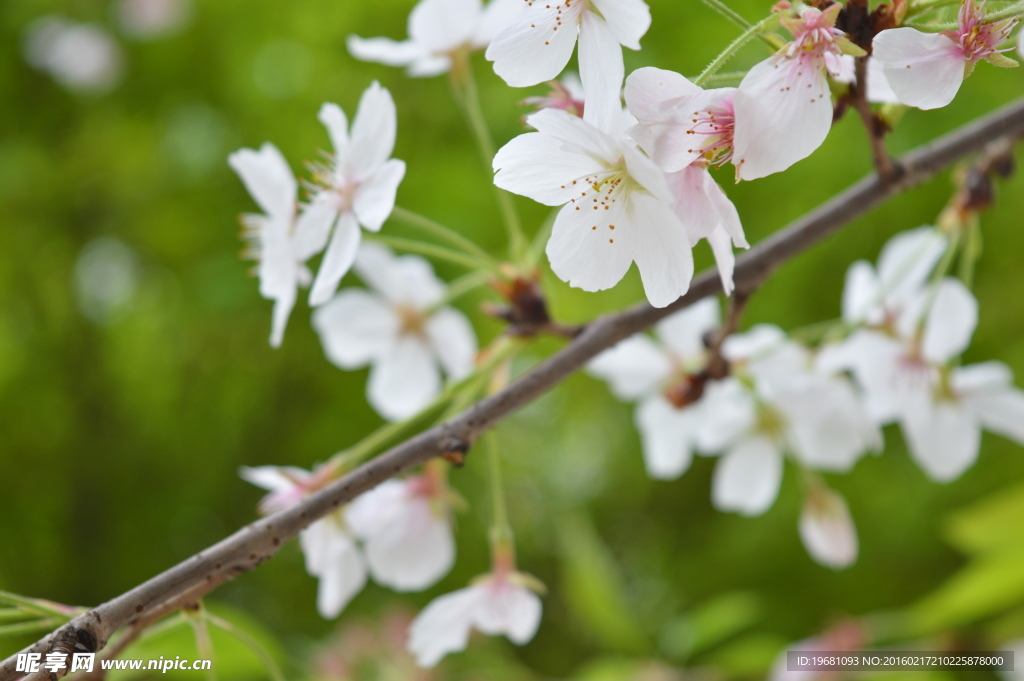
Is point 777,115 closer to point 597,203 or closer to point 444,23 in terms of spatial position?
point 597,203

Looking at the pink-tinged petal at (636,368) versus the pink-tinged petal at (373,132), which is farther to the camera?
the pink-tinged petal at (636,368)

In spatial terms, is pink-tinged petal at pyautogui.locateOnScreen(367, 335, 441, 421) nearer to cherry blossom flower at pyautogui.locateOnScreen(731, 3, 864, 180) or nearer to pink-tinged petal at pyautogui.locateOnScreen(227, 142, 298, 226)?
pink-tinged petal at pyautogui.locateOnScreen(227, 142, 298, 226)

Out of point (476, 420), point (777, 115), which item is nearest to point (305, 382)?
point (476, 420)

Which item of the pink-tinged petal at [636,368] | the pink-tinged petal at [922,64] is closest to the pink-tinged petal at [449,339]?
the pink-tinged petal at [636,368]

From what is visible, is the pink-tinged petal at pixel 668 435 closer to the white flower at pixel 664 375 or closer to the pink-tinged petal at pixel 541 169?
the white flower at pixel 664 375

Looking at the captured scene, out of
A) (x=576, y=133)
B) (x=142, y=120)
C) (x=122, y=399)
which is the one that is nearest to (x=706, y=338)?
(x=576, y=133)

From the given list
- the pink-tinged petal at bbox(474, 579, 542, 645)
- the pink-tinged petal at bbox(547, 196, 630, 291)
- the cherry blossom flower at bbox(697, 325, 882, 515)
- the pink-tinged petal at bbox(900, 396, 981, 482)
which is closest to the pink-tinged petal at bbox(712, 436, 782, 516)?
the cherry blossom flower at bbox(697, 325, 882, 515)
